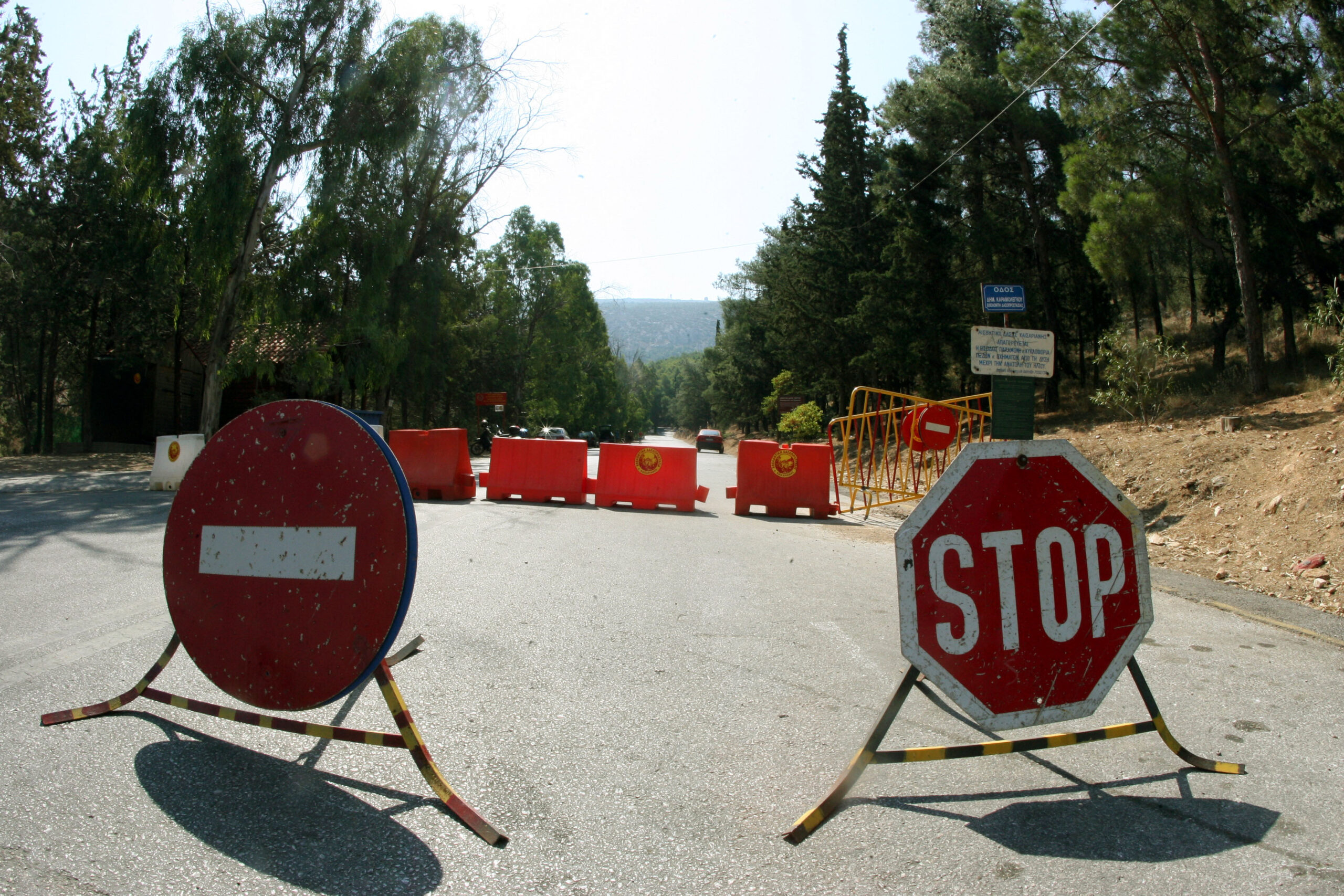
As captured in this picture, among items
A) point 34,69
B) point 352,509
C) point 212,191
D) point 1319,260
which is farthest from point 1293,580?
point 34,69

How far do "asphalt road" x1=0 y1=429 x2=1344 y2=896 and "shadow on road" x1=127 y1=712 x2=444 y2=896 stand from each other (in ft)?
0.04

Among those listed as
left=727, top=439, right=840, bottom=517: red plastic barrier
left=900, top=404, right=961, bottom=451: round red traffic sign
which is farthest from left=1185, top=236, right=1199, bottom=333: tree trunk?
left=727, top=439, right=840, bottom=517: red plastic barrier

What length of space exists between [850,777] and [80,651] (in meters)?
4.23

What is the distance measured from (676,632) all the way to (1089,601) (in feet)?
9.08

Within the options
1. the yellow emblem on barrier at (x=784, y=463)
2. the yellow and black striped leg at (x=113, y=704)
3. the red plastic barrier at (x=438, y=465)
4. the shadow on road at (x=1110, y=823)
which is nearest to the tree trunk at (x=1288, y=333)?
the yellow emblem on barrier at (x=784, y=463)

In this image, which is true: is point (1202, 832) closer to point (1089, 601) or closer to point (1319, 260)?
point (1089, 601)

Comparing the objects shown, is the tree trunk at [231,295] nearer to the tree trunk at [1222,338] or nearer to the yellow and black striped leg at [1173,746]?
the yellow and black striped leg at [1173,746]

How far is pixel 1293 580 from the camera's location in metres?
7.66

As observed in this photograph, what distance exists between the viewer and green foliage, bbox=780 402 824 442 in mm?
33562

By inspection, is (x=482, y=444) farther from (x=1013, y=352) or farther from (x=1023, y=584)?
(x=1023, y=584)

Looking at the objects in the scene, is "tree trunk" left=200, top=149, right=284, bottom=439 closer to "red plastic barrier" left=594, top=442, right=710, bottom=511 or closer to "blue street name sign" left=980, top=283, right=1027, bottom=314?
"red plastic barrier" left=594, top=442, right=710, bottom=511

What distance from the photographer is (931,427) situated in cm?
1209

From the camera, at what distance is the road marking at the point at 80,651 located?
417 centimetres

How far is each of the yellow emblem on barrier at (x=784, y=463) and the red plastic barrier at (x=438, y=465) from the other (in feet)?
17.0
